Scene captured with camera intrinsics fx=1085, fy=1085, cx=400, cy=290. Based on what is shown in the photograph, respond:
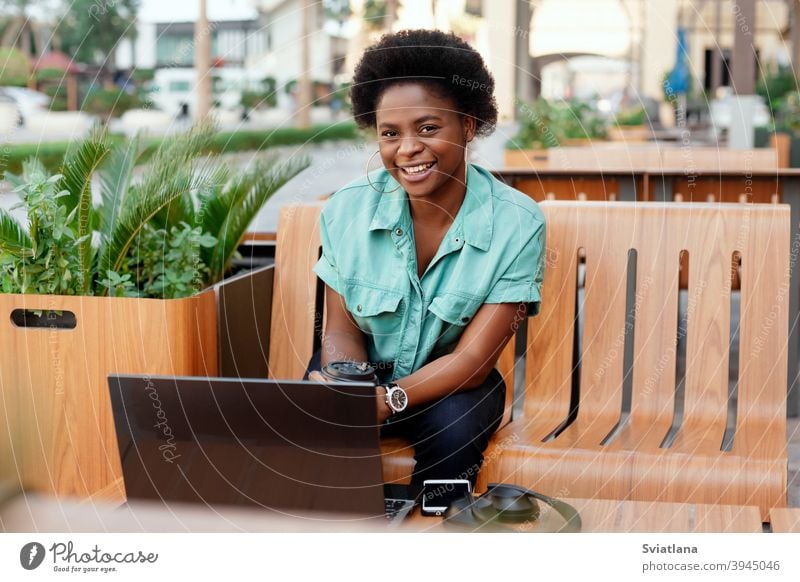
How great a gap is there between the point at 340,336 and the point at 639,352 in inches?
31.7

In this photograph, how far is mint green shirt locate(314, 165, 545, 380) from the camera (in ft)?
8.54

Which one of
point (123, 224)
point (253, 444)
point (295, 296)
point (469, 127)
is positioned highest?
point (469, 127)

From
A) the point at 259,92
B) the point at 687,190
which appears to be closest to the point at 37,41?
the point at 259,92

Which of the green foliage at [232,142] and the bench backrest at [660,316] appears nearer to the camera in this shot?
the bench backrest at [660,316]

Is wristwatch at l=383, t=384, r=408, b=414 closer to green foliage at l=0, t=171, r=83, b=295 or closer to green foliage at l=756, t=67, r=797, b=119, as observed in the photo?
green foliage at l=0, t=171, r=83, b=295

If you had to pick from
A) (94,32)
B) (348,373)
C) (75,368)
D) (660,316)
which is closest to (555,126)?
(660,316)

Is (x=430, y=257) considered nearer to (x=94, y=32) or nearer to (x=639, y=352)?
(x=639, y=352)

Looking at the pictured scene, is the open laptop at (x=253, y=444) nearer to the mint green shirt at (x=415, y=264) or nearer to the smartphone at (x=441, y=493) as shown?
the smartphone at (x=441, y=493)

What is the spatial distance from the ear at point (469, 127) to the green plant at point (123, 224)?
692mm

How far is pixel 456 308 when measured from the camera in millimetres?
2615

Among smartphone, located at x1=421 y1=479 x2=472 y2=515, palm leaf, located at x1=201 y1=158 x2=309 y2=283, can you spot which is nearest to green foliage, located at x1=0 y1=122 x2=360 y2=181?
palm leaf, located at x1=201 y1=158 x2=309 y2=283

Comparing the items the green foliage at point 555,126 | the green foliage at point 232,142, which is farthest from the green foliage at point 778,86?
the green foliage at point 555,126

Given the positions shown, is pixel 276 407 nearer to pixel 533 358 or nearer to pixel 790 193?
pixel 533 358

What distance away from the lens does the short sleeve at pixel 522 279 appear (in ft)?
8.46
